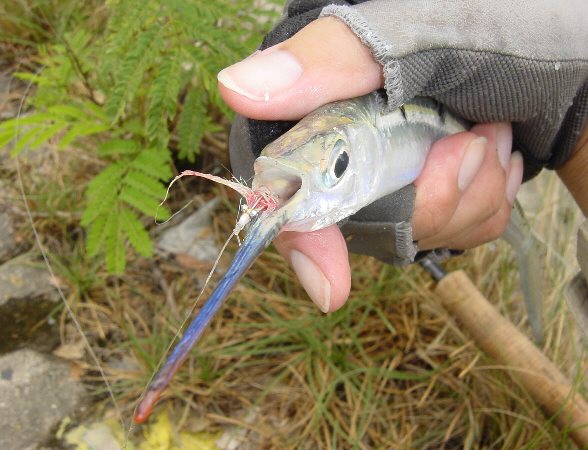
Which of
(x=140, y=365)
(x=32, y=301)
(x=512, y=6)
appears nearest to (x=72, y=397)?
(x=140, y=365)

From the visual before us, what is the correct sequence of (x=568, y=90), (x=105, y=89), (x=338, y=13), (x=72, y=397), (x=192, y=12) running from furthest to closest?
(x=105, y=89) → (x=72, y=397) → (x=192, y=12) → (x=568, y=90) → (x=338, y=13)

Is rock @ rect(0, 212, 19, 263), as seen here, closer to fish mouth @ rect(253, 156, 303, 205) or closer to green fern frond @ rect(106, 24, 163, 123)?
green fern frond @ rect(106, 24, 163, 123)

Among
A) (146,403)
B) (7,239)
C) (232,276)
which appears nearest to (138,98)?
(7,239)

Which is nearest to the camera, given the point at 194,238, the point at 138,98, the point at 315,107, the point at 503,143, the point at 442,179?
the point at 315,107

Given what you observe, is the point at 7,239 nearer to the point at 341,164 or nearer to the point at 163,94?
the point at 163,94

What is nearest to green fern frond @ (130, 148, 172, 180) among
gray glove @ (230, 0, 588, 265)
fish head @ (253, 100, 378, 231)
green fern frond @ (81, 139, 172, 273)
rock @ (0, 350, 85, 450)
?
green fern frond @ (81, 139, 172, 273)

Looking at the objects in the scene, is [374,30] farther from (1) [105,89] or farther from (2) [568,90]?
(1) [105,89]
